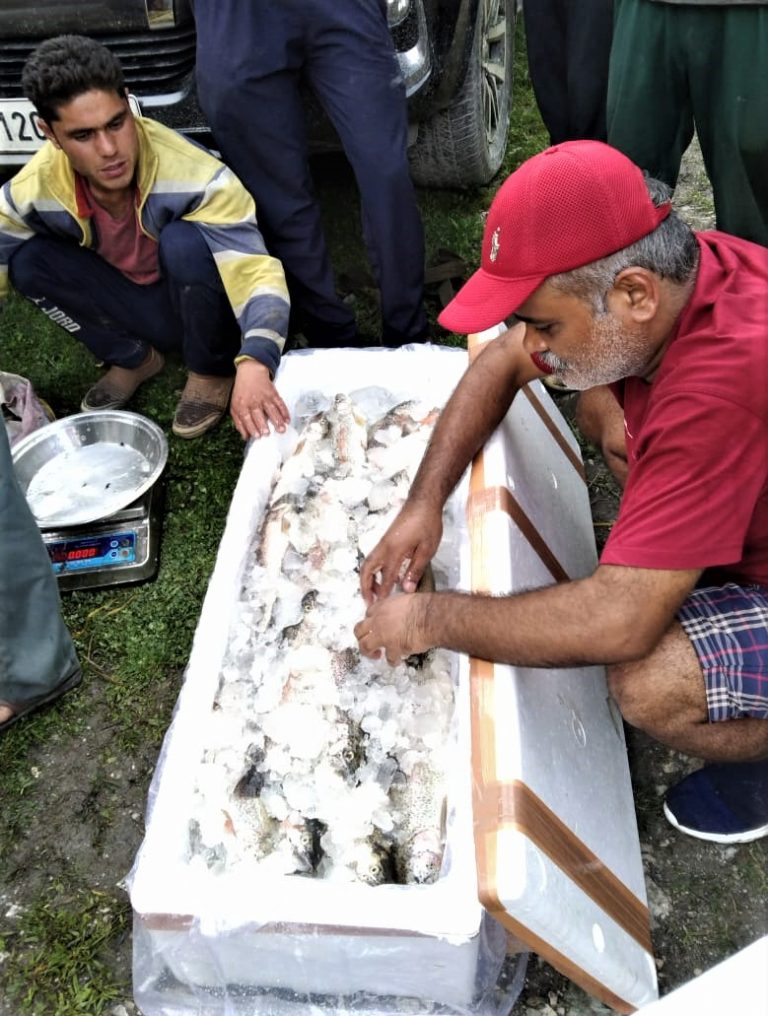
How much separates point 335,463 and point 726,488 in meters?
1.45

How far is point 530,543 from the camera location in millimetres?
2381

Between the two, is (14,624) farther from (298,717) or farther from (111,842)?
(298,717)

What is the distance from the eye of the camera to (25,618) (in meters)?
2.62

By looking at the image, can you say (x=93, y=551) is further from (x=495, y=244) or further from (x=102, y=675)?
(x=495, y=244)

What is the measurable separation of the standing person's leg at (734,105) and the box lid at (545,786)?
42.1 inches

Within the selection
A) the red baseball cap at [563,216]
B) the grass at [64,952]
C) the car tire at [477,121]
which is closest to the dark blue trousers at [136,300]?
the car tire at [477,121]

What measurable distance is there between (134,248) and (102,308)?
0.32 metres

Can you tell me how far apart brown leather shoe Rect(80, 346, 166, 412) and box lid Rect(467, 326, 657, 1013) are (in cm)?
195

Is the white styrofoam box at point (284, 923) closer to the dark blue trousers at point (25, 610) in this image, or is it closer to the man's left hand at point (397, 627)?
the man's left hand at point (397, 627)

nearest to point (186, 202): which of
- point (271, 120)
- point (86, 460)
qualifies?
point (271, 120)

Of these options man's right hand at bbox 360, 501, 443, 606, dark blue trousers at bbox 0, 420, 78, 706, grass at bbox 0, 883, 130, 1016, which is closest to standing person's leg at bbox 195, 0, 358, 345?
dark blue trousers at bbox 0, 420, 78, 706

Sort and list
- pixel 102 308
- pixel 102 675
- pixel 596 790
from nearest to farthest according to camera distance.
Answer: pixel 596 790 → pixel 102 675 → pixel 102 308

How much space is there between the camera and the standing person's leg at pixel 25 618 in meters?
2.48

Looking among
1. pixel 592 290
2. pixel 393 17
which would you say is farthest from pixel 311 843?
pixel 393 17
